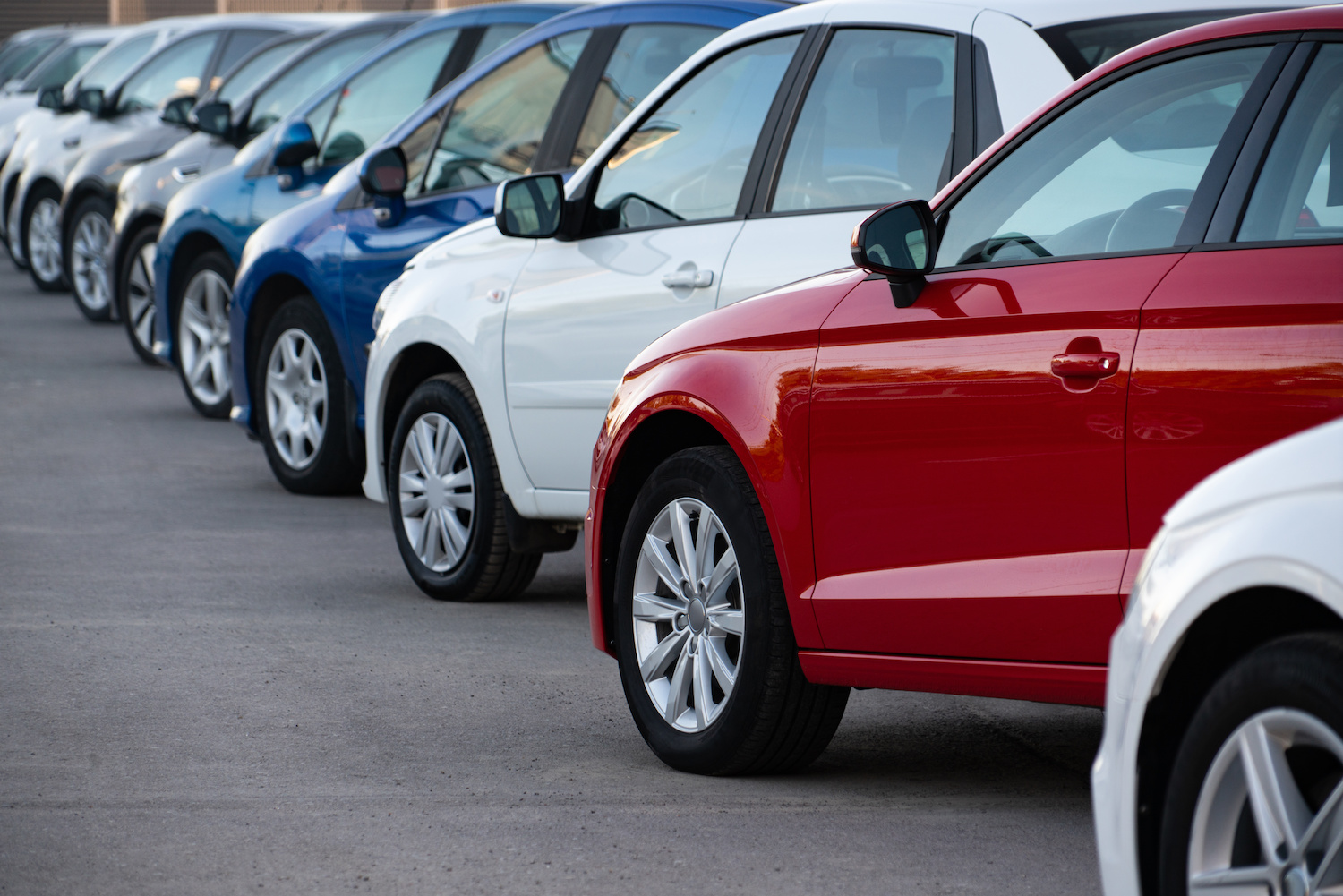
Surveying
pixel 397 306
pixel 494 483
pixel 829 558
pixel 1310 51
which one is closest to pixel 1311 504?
pixel 1310 51

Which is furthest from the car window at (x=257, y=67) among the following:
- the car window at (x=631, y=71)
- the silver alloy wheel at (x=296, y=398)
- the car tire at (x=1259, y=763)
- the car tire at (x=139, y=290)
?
the car tire at (x=1259, y=763)

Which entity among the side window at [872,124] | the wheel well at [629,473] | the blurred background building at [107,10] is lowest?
the wheel well at [629,473]

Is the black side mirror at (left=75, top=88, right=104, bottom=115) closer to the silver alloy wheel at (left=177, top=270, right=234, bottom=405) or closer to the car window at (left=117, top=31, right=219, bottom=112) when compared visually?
the car window at (left=117, top=31, right=219, bottom=112)

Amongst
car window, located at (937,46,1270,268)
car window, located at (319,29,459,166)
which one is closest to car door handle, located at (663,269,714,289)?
car window, located at (937,46,1270,268)

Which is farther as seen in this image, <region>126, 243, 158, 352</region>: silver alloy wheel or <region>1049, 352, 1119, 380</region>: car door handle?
<region>126, 243, 158, 352</region>: silver alloy wheel

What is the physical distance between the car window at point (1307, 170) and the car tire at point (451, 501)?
12.2 ft

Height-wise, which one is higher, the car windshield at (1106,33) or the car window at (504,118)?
the car window at (504,118)

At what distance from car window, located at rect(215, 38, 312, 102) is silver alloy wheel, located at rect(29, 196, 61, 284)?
4512 millimetres

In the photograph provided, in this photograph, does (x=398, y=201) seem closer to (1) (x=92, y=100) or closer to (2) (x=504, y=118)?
(2) (x=504, y=118)

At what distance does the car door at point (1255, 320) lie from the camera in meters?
3.61

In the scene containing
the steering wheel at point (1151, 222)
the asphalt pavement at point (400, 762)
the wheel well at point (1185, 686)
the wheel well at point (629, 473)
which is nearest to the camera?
the wheel well at point (1185, 686)

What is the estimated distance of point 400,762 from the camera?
5.06m

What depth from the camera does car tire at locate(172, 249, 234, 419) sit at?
1160 cm

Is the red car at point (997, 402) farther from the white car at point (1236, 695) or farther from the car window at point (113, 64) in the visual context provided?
the car window at point (113, 64)
